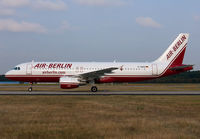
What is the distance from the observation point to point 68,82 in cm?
3381

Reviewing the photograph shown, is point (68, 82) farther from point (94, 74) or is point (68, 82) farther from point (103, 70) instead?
point (103, 70)

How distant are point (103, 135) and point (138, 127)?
2113 millimetres

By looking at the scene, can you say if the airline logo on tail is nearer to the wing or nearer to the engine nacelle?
the wing

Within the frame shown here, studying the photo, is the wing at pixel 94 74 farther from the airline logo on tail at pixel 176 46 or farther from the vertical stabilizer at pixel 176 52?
the airline logo on tail at pixel 176 46

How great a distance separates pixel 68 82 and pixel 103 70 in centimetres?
510

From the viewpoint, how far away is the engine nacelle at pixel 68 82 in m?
33.7

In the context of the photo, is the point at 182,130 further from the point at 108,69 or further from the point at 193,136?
the point at 108,69

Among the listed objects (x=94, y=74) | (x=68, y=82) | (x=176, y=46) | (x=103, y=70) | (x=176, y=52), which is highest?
(x=176, y=46)

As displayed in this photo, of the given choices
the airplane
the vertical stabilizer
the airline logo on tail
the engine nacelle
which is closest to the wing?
the airplane

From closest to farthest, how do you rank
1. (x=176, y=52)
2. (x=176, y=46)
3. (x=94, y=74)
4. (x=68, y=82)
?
(x=68, y=82) → (x=94, y=74) → (x=176, y=52) → (x=176, y=46)

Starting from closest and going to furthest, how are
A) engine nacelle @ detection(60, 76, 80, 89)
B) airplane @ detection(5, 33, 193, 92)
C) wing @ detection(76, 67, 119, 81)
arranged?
→ engine nacelle @ detection(60, 76, 80, 89) → wing @ detection(76, 67, 119, 81) → airplane @ detection(5, 33, 193, 92)

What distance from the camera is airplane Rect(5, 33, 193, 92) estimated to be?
3681 cm

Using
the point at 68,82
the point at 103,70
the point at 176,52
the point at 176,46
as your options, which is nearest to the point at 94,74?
the point at 103,70

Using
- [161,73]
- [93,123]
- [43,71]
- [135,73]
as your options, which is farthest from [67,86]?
[93,123]
